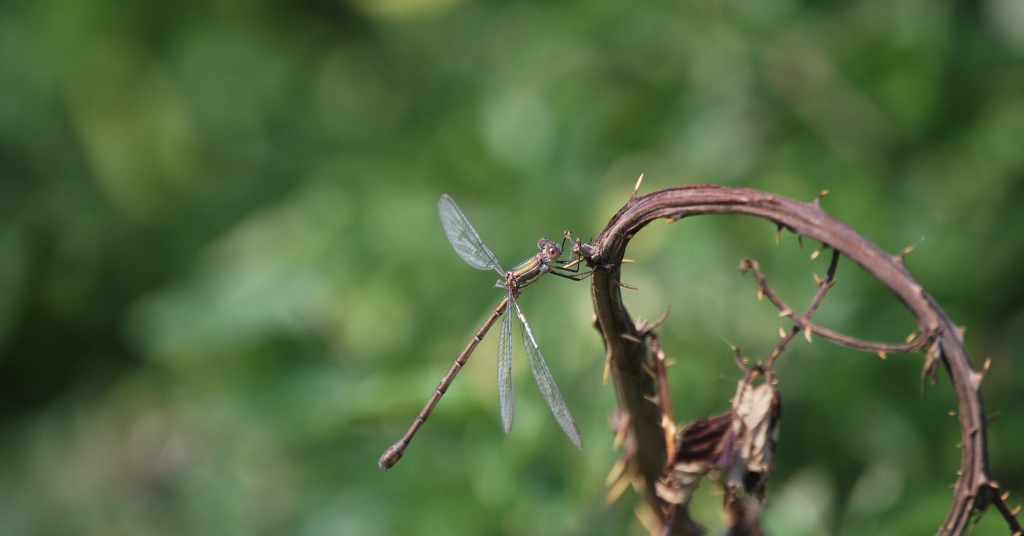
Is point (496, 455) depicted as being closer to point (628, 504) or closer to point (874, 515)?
point (628, 504)

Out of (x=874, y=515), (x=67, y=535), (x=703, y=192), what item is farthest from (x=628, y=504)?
(x=67, y=535)

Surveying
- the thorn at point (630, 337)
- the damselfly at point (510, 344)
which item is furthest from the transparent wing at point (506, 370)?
the thorn at point (630, 337)

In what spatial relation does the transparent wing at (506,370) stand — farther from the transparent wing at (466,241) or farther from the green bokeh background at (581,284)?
the transparent wing at (466,241)

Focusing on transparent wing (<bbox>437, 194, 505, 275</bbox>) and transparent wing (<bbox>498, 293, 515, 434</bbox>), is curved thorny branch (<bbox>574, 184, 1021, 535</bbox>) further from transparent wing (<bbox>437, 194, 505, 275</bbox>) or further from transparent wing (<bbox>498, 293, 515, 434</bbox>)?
transparent wing (<bbox>437, 194, 505, 275</bbox>)

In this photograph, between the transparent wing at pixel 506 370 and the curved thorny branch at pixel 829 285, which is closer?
the curved thorny branch at pixel 829 285

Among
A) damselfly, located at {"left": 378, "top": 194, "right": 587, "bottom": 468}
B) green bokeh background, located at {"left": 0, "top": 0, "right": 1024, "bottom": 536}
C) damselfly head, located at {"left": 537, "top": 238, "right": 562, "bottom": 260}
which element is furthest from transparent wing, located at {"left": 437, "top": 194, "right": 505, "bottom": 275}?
damselfly head, located at {"left": 537, "top": 238, "right": 562, "bottom": 260}

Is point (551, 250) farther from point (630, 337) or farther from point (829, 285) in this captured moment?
point (829, 285)

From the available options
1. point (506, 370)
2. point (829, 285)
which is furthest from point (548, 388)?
point (829, 285)
